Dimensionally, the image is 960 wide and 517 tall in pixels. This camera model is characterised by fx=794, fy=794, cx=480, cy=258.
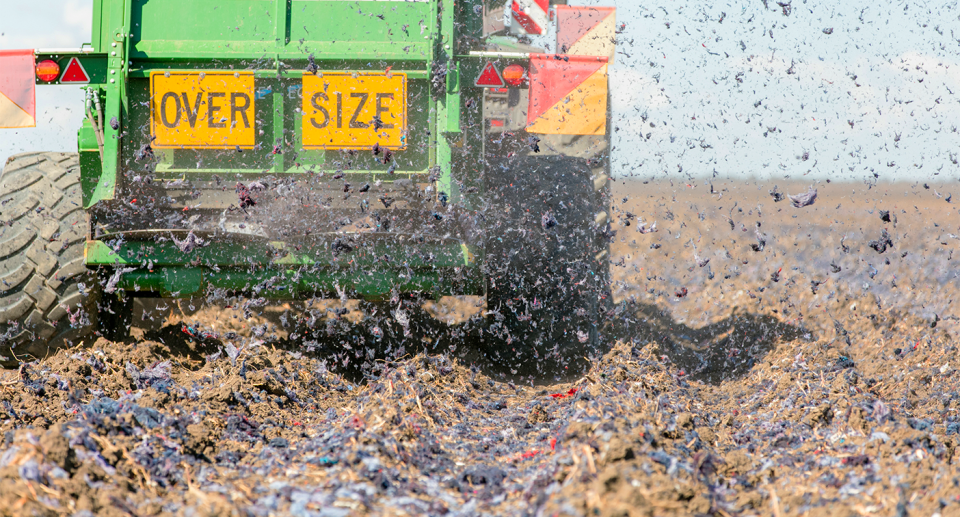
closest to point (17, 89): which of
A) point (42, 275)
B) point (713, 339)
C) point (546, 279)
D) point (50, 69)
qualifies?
point (50, 69)

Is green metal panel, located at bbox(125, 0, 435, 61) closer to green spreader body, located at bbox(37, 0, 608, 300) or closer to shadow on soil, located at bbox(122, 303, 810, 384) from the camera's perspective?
green spreader body, located at bbox(37, 0, 608, 300)

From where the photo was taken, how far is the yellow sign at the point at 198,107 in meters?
4.57

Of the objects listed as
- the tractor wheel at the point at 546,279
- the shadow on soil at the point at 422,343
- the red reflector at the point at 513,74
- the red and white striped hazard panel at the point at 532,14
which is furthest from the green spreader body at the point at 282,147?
the red and white striped hazard panel at the point at 532,14

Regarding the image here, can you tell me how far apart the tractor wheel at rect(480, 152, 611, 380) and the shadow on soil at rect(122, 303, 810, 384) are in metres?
0.18

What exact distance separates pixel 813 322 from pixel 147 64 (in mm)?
5906

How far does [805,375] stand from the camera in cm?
452

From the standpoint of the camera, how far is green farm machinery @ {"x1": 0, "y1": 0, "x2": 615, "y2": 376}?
15.1 ft

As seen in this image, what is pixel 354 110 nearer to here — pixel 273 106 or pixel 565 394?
pixel 273 106

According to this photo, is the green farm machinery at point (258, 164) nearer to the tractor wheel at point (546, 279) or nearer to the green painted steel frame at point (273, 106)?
the green painted steel frame at point (273, 106)

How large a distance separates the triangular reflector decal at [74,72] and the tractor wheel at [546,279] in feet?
8.72

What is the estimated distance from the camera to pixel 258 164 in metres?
4.68

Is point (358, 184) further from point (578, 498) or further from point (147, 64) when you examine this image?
point (578, 498)

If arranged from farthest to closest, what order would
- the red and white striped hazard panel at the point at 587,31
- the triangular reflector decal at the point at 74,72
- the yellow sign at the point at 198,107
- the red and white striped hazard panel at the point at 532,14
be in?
the red and white striped hazard panel at the point at 532,14 < the red and white striped hazard panel at the point at 587,31 < the triangular reflector decal at the point at 74,72 < the yellow sign at the point at 198,107

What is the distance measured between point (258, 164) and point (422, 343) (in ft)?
5.85
